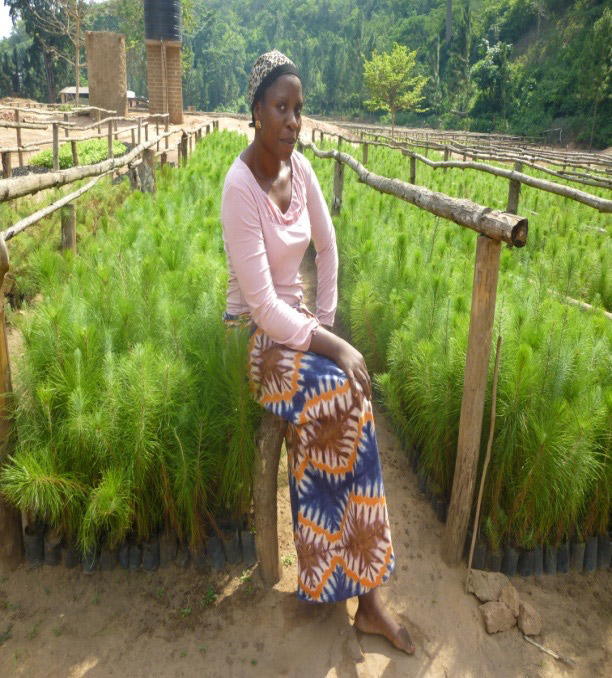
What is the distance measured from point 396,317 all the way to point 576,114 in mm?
37673

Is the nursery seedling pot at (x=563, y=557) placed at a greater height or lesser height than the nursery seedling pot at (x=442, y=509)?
lesser

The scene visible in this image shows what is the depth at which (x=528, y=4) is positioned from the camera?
47.6m

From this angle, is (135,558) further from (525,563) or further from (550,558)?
(550,558)

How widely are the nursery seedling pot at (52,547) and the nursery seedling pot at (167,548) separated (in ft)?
1.27

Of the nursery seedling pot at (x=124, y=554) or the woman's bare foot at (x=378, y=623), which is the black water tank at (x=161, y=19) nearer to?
the nursery seedling pot at (x=124, y=554)

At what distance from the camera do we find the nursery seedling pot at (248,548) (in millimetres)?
2463

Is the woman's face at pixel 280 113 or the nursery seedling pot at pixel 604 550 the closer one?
the woman's face at pixel 280 113

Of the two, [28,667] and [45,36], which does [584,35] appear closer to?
[45,36]

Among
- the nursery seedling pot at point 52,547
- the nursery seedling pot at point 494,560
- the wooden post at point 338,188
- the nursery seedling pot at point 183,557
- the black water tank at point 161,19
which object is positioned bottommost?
the nursery seedling pot at point 494,560

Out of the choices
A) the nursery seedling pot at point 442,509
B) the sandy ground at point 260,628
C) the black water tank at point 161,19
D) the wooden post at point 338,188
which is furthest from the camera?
the black water tank at point 161,19

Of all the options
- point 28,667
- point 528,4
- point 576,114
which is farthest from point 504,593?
point 528,4

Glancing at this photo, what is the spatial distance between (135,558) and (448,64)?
53.0 metres

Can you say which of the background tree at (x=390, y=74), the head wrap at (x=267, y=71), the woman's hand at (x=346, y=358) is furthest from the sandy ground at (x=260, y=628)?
the background tree at (x=390, y=74)

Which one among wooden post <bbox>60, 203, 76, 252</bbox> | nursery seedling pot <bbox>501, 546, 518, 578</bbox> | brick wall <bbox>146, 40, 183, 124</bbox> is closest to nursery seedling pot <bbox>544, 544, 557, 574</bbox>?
nursery seedling pot <bbox>501, 546, 518, 578</bbox>
